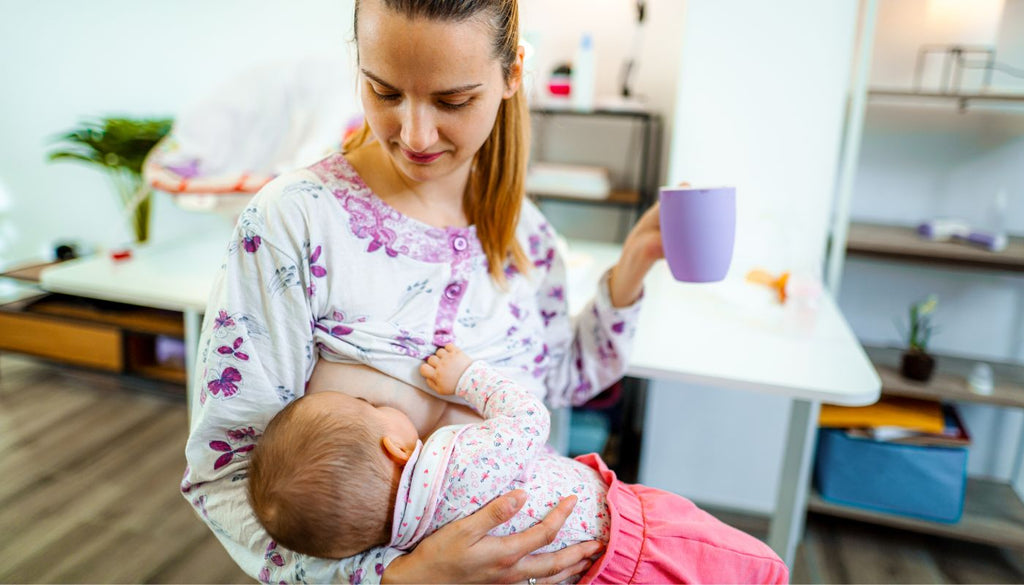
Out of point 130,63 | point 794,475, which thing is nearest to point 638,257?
point 794,475

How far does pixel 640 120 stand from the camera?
105 inches

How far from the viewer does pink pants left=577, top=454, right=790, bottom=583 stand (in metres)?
0.99

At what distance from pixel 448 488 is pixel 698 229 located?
0.55 meters

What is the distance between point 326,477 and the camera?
0.90 meters

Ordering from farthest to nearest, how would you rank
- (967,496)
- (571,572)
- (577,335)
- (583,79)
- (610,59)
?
(610,59), (583,79), (967,496), (577,335), (571,572)

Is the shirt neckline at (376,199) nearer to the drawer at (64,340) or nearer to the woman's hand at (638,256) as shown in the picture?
the woman's hand at (638,256)

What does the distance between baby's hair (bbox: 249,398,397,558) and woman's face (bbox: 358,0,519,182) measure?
0.36 meters

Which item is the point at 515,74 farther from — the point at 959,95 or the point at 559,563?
the point at 959,95

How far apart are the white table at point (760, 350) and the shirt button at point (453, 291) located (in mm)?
443

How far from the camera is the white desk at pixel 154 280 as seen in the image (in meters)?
2.08

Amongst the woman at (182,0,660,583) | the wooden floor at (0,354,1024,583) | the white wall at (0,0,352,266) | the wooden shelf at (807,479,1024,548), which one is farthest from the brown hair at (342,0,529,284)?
the white wall at (0,0,352,266)

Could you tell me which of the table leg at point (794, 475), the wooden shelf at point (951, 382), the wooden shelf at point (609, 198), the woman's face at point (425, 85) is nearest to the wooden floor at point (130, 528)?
the table leg at point (794, 475)

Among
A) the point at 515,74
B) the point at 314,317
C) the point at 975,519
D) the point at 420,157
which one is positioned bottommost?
the point at 975,519

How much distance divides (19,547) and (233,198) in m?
1.21
